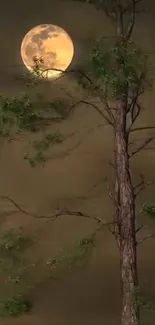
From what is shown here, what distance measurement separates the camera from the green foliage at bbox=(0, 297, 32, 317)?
261cm

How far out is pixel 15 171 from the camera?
301cm

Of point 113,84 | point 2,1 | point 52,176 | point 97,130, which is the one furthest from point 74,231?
point 2,1

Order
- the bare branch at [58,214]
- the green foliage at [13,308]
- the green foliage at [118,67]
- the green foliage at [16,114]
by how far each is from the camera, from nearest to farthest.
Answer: the green foliage at [118,67] < the green foliage at [16,114] < the green foliage at [13,308] < the bare branch at [58,214]

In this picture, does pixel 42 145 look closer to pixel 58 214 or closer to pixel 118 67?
pixel 58 214

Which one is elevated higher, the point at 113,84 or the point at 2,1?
the point at 2,1

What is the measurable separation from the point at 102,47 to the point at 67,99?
0.54 m

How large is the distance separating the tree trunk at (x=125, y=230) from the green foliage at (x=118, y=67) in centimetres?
24

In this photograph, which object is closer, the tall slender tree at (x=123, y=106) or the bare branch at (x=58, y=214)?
the tall slender tree at (x=123, y=106)

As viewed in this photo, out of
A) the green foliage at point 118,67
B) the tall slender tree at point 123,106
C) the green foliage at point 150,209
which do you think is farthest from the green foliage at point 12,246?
the green foliage at point 118,67

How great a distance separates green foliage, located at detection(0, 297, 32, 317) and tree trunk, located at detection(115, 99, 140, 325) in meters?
0.55

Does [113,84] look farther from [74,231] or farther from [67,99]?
[74,231]

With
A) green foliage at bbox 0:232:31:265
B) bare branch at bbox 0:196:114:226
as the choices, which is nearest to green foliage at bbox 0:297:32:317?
green foliage at bbox 0:232:31:265

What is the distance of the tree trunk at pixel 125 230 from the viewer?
2395 mm

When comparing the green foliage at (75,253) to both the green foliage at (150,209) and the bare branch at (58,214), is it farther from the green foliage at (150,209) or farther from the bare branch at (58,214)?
the green foliage at (150,209)
